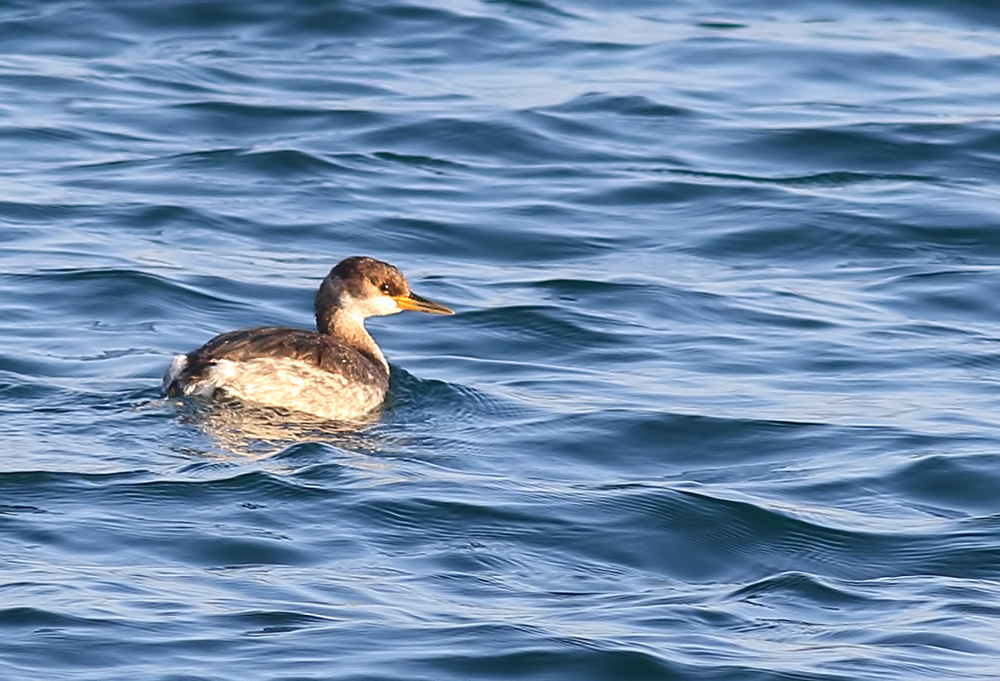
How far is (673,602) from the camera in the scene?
761cm

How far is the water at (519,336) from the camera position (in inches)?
287

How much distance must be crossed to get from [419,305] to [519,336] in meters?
0.86

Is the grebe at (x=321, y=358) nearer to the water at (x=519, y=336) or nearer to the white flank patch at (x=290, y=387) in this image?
the white flank patch at (x=290, y=387)

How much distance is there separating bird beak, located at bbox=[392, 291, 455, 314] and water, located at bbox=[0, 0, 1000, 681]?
326 millimetres

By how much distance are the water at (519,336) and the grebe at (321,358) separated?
145 mm

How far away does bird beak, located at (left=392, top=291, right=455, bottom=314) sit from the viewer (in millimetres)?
10977

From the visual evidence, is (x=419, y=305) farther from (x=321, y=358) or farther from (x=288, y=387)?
(x=288, y=387)

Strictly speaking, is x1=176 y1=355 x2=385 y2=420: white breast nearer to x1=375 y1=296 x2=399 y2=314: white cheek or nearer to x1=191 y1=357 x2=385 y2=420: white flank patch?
x1=191 y1=357 x2=385 y2=420: white flank patch

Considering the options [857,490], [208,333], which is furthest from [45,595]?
[208,333]

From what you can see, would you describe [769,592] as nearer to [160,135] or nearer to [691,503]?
[691,503]

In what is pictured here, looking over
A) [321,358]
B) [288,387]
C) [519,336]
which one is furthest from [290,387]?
[519,336]

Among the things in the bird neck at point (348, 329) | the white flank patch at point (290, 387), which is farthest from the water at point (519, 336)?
the bird neck at point (348, 329)

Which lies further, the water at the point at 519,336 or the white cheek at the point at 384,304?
the white cheek at the point at 384,304

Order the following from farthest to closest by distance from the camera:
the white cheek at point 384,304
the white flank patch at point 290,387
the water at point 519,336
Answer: the white cheek at point 384,304 → the white flank patch at point 290,387 → the water at point 519,336
